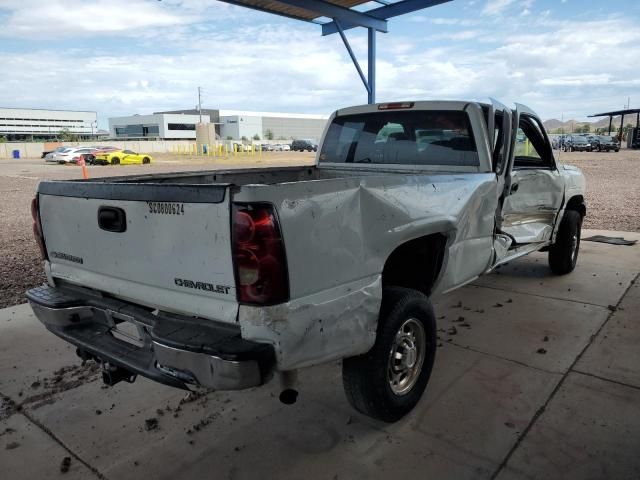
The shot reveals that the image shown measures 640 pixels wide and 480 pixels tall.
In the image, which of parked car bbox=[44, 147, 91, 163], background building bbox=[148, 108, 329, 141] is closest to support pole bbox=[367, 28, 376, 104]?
parked car bbox=[44, 147, 91, 163]

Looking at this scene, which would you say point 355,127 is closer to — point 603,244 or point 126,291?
point 126,291

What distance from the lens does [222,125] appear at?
12681 cm

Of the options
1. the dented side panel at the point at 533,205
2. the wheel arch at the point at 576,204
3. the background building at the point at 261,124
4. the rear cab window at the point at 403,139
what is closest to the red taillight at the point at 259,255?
the rear cab window at the point at 403,139

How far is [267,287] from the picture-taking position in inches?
85.8

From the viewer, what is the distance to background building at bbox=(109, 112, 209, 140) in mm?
113375

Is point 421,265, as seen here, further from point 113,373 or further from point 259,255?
point 113,373

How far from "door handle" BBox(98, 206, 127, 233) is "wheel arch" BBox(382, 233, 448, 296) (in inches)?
63.4

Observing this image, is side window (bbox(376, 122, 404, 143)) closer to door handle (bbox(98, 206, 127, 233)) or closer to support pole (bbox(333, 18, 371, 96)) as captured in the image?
door handle (bbox(98, 206, 127, 233))

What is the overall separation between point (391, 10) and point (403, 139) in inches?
235

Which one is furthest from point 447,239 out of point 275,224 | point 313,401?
point 275,224

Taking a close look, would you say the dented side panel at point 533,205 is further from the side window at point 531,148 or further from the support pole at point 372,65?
the support pole at point 372,65

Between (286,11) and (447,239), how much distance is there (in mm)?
7322

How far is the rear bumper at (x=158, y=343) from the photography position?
2166 millimetres

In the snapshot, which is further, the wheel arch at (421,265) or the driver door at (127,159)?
the driver door at (127,159)
